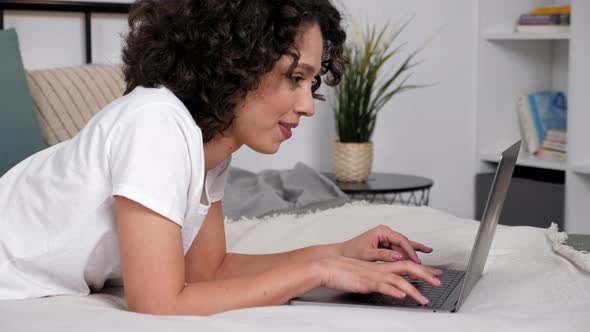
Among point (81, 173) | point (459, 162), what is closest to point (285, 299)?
point (81, 173)

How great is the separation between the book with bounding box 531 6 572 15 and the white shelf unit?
67 millimetres

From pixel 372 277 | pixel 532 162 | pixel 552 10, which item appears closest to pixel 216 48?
pixel 372 277

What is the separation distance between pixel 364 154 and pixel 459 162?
810 mm

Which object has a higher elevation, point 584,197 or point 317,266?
point 317,266

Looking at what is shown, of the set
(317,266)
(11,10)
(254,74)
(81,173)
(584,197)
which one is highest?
(11,10)

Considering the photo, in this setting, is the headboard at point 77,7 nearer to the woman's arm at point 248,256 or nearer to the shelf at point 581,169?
the woman's arm at point 248,256

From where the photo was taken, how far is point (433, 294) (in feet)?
3.78

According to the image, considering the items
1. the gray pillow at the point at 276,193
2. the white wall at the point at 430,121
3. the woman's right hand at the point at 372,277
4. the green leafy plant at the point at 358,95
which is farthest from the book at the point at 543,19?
the woman's right hand at the point at 372,277

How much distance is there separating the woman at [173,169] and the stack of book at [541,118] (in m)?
2.09

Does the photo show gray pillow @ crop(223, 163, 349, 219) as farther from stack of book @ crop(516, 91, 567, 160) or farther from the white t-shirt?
stack of book @ crop(516, 91, 567, 160)

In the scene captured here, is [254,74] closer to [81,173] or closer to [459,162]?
[81,173]

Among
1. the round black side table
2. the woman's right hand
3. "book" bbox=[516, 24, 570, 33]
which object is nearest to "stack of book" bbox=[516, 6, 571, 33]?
"book" bbox=[516, 24, 570, 33]

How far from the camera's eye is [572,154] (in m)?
2.94

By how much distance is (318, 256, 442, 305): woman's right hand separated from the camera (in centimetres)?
104
